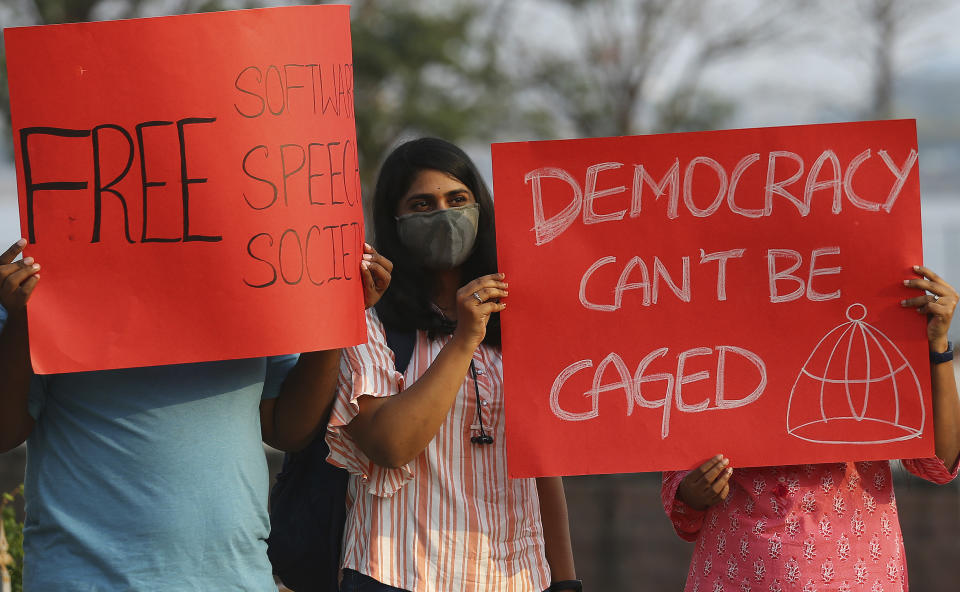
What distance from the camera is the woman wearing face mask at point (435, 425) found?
2.42 meters

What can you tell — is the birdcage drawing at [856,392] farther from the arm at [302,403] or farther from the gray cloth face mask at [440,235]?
the arm at [302,403]

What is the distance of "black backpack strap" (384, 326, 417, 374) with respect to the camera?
8.40 feet

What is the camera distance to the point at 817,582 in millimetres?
2373

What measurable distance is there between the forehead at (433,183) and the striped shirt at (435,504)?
35 cm

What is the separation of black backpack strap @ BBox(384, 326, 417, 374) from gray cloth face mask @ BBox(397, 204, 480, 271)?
0.18 metres

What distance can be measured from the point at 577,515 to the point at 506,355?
378cm

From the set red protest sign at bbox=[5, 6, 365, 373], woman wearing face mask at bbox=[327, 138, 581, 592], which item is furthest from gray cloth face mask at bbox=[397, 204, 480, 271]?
red protest sign at bbox=[5, 6, 365, 373]

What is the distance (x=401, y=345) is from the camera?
2.58 m

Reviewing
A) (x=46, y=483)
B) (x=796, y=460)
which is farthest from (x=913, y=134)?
(x=46, y=483)

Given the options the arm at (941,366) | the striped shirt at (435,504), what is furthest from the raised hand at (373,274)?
the arm at (941,366)

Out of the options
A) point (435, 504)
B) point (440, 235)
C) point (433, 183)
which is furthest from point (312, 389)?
point (433, 183)

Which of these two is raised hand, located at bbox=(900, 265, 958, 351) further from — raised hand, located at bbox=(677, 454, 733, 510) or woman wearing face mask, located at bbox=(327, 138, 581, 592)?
woman wearing face mask, located at bbox=(327, 138, 581, 592)

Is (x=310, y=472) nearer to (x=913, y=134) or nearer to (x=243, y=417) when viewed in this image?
(x=243, y=417)

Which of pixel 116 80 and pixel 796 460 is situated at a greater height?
pixel 116 80
